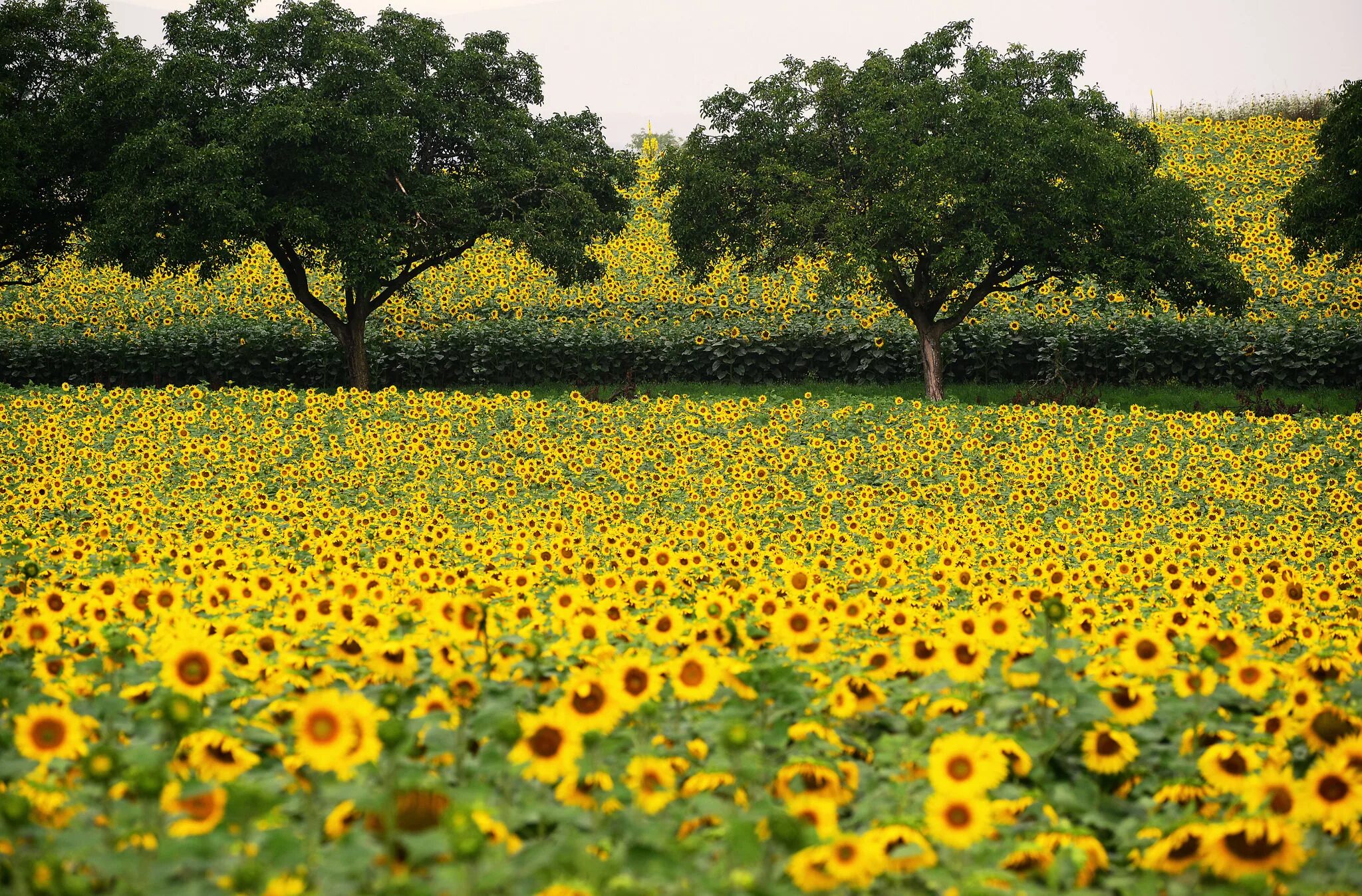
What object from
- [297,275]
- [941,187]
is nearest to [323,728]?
[941,187]

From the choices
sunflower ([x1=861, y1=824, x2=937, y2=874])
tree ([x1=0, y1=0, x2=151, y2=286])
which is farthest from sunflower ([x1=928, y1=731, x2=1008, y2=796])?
tree ([x1=0, y1=0, x2=151, y2=286])

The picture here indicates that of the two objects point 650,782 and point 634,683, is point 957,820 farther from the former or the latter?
point 634,683

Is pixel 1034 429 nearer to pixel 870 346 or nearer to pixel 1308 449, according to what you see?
pixel 1308 449

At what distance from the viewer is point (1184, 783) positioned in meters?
3.39

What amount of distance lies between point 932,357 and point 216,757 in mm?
19269

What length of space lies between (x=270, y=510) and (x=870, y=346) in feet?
51.8

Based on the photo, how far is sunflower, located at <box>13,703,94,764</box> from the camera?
3.03m

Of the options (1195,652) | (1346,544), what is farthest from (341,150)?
(1195,652)

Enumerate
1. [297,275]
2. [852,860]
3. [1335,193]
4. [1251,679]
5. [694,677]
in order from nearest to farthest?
[852,860] < [694,677] < [1251,679] < [1335,193] < [297,275]

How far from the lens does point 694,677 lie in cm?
375

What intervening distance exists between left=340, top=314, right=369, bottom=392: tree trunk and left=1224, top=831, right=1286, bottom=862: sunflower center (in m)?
20.8

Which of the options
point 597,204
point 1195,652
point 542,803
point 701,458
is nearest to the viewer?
point 542,803

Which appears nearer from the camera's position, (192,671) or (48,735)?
(48,735)

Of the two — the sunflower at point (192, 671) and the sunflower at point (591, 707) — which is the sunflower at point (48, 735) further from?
the sunflower at point (591, 707)
